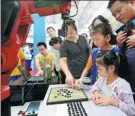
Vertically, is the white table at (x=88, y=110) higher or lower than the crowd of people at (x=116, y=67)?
lower

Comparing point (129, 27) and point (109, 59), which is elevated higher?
point (129, 27)

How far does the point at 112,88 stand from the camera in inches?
Answer: 38.3

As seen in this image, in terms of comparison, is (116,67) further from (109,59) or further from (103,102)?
(103,102)

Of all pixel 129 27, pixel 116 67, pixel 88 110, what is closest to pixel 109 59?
pixel 116 67

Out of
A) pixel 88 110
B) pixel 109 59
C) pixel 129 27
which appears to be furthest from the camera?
pixel 109 59

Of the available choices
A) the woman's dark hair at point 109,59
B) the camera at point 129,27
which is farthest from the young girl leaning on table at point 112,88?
the camera at point 129,27

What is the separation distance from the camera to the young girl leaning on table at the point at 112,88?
852 millimetres

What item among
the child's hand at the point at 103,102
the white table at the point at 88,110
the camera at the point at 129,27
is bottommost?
the white table at the point at 88,110

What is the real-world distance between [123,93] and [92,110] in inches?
10.1

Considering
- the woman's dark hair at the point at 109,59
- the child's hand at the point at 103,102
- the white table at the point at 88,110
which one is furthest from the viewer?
the woman's dark hair at the point at 109,59

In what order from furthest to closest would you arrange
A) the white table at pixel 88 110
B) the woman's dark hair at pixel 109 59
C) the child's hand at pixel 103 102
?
the woman's dark hair at pixel 109 59, the child's hand at pixel 103 102, the white table at pixel 88 110

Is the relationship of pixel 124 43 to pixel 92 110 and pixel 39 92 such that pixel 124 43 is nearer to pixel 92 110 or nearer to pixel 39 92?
pixel 92 110

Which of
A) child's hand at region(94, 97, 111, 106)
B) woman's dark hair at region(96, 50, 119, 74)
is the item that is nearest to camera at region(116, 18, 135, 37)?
woman's dark hair at region(96, 50, 119, 74)

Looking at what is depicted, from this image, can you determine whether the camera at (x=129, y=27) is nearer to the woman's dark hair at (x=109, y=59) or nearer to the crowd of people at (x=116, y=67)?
the crowd of people at (x=116, y=67)
